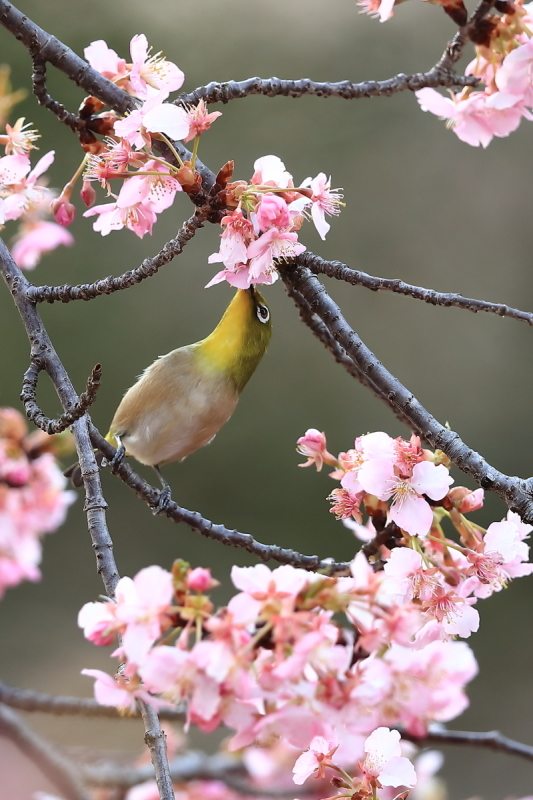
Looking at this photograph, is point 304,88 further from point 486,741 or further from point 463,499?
point 486,741

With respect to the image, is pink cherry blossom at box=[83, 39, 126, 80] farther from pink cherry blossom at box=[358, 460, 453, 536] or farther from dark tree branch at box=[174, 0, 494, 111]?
pink cherry blossom at box=[358, 460, 453, 536]

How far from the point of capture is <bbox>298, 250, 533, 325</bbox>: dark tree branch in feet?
2.25

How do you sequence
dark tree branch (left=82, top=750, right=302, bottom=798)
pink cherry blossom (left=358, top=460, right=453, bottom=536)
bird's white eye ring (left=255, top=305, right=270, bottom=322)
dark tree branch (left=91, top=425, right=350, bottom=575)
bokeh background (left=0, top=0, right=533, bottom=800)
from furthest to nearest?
bokeh background (left=0, top=0, right=533, bottom=800) → bird's white eye ring (left=255, top=305, right=270, bottom=322) → dark tree branch (left=82, top=750, right=302, bottom=798) → dark tree branch (left=91, top=425, right=350, bottom=575) → pink cherry blossom (left=358, top=460, right=453, bottom=536)

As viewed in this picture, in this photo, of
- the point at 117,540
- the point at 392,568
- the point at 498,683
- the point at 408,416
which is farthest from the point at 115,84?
the point at 498,683

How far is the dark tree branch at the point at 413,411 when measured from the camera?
2.26 feet

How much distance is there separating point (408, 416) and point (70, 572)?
3261mm

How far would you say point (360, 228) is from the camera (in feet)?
12.8

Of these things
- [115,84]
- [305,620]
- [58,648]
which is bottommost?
[305,620]

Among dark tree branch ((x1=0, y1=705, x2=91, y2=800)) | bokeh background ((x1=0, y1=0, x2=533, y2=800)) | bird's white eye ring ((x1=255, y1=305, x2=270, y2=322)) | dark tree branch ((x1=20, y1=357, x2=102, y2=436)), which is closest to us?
dark tree branch ((x1=20, y1=357, x2=102, y2=436))

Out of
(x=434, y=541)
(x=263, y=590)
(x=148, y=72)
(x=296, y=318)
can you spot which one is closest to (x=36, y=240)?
(x=148, y=72)

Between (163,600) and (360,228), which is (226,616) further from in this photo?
(360,228)

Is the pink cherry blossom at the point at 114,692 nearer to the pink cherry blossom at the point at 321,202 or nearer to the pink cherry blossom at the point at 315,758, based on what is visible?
the pink cherry blossom at the point at 315,758

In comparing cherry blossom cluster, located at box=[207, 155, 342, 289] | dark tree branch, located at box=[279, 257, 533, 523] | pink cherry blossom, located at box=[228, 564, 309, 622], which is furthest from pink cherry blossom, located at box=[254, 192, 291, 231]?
pink cherry blossom, located at box=[228, 564, 309, 622]

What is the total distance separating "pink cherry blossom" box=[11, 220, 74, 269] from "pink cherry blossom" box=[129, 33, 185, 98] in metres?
0.36
